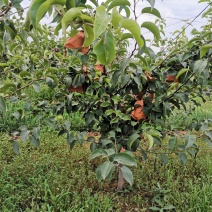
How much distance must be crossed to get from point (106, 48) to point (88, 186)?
1.63 m

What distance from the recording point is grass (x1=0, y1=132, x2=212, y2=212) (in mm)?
1784

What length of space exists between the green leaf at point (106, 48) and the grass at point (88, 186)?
128cm

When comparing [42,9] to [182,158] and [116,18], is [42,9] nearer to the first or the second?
[116,18]

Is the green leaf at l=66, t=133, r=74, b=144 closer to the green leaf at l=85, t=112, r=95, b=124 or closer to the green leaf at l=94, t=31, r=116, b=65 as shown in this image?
the green leaf at l=85, t=112, r=95, b=124

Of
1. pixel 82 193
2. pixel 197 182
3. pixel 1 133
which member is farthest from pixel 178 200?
pixel 1 133

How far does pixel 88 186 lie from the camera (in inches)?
81.2

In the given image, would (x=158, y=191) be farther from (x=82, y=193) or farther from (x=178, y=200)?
(x=82, y=193)

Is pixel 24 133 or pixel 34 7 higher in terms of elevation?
pixel 34 7

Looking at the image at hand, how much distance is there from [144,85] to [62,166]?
1186 millimetres

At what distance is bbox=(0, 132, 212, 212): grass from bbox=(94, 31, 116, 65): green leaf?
1.28 meters

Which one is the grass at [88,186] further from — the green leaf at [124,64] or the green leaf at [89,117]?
the green leaf at [124,64]

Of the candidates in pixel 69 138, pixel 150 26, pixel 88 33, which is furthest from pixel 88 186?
pixel 88 33

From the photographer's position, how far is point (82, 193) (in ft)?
6.25

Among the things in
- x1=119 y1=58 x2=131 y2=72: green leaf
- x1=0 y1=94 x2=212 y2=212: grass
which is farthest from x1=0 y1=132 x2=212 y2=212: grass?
x1=119 y1=58 x2=131 y2=72: green leaf
